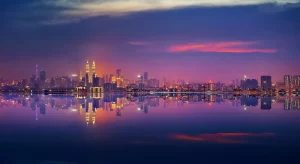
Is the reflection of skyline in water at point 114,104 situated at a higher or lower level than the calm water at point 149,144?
higher

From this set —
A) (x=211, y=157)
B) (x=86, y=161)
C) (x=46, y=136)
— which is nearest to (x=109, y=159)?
(x=86, y=161)

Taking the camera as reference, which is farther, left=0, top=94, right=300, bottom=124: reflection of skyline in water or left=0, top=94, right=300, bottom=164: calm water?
left=0, top=94, right=300, bottom=124: reflection of skyline in water

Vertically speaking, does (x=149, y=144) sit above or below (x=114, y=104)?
below

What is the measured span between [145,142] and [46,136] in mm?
5507

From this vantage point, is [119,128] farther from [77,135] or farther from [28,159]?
[28,159]

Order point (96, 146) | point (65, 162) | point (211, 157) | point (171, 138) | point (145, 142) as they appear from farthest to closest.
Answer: point (171, 138) < point (145, 142) < point (96, 146) < point (211, 157) < point (65, 162)

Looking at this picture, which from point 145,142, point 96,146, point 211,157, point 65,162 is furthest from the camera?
point 145,142

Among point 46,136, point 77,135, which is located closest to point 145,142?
point 77,135

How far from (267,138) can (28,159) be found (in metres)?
11.4

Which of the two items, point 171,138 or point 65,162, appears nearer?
point 65,162

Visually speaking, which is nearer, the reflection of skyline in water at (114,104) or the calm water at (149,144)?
the calm water at (149,144)

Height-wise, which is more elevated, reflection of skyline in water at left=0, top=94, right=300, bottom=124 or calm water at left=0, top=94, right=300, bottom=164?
reflection of skyline in water at left=0, top=94, right=300, bottom=124

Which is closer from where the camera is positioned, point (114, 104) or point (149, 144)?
point (149, 144)

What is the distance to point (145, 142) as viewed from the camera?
17906 mm
